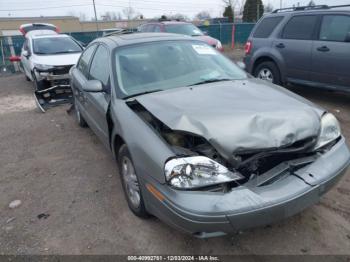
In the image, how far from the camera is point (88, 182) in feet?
12.8

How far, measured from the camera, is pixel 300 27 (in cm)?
647

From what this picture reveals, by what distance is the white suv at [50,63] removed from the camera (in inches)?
300

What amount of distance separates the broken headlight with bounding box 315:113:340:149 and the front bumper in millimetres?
378

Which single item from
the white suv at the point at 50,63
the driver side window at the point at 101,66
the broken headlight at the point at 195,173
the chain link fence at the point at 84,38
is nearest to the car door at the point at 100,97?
the driver side window at the point at 101,66

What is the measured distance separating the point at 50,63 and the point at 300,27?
629 cm

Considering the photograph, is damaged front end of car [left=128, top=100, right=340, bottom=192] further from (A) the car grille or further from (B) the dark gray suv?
(A) the car grille

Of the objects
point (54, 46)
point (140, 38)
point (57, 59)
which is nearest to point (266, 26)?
point (140, 38)

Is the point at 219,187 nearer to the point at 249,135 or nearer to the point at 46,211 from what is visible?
the point at 249,135

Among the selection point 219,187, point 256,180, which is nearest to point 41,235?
point 219,187

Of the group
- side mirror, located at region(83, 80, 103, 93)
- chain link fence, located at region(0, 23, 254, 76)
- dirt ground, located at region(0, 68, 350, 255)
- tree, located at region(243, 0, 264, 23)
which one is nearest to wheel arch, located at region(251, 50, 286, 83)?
dirt ground, located at region(0, 68, 350, 255)

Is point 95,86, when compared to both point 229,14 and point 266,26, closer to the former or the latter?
point 266,26

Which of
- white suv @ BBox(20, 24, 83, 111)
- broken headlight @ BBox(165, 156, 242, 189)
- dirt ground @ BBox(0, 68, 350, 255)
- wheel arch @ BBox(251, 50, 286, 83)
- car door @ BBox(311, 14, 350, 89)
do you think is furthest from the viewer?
white suv @ BBox(20, 24, 83, 111)

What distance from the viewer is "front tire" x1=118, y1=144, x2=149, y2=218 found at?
2936 mm

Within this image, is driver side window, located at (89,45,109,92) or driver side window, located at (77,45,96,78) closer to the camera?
driver side window, located at (89,45,109,92)
